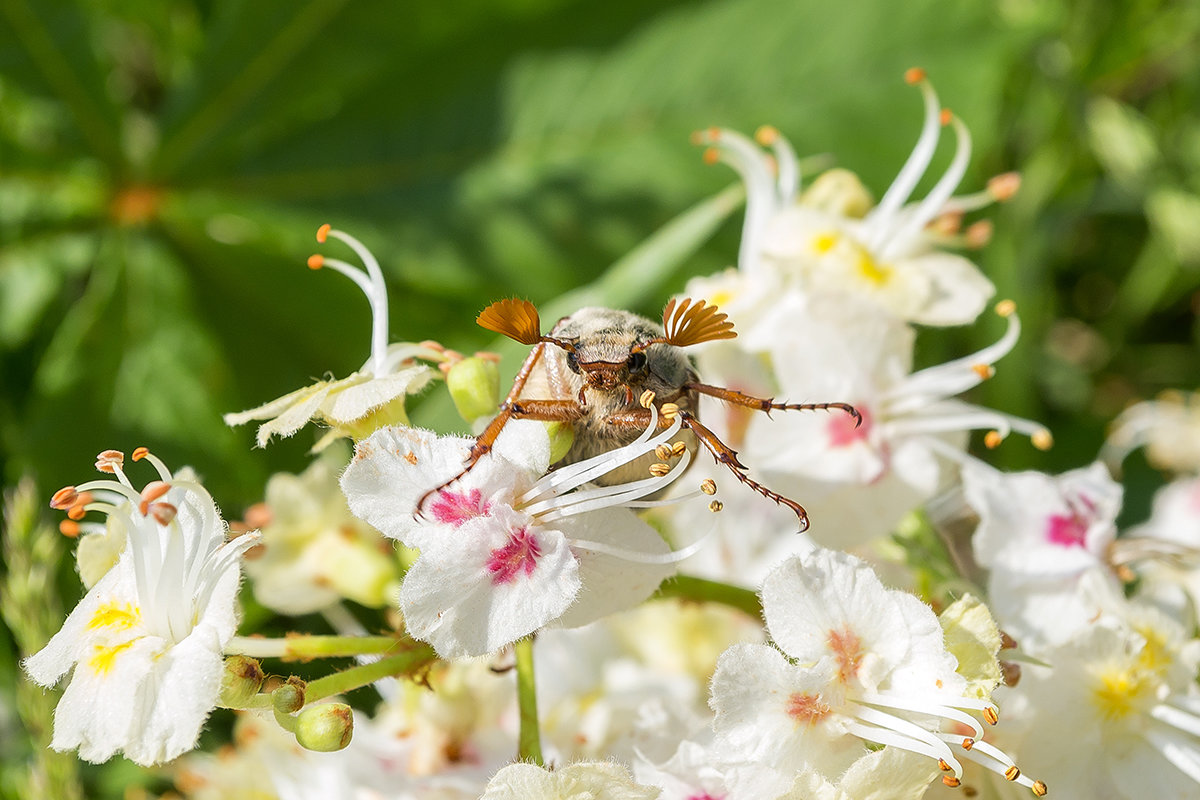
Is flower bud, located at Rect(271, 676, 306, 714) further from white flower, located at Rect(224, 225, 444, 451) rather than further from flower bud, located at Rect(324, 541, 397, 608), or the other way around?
flower bud, located at Rect(324, 541, 397, 608)

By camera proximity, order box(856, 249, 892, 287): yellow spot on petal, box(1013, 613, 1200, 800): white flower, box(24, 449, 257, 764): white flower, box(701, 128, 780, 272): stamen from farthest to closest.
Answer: box(701, 128, 780, 272): stamen
box(856, 249, 892, 287): yellow spot on petal
box(1013, 613, 1200, 800): white flower
box(24, 449, 257, 764): white flower

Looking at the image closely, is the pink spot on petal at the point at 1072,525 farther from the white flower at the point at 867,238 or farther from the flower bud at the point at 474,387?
the flower bud at the point at 474,387

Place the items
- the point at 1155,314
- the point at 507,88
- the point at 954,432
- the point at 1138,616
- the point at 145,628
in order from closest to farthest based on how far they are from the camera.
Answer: the point at 145,628 < the point at 1138,616 < the point at 954,432 < the point at 507,88 < the point at 1155,314

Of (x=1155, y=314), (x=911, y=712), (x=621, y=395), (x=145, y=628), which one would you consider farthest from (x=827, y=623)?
(x=1155, y=314)

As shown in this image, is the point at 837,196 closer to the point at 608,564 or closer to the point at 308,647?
the point at 608,564

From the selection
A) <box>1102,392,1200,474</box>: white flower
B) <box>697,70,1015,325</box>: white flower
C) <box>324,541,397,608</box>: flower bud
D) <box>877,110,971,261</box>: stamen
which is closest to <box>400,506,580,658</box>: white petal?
<box>324,541,397,608</box>: flower bud

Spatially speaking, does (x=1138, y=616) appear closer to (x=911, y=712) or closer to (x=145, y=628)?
(x=911, y=712)
